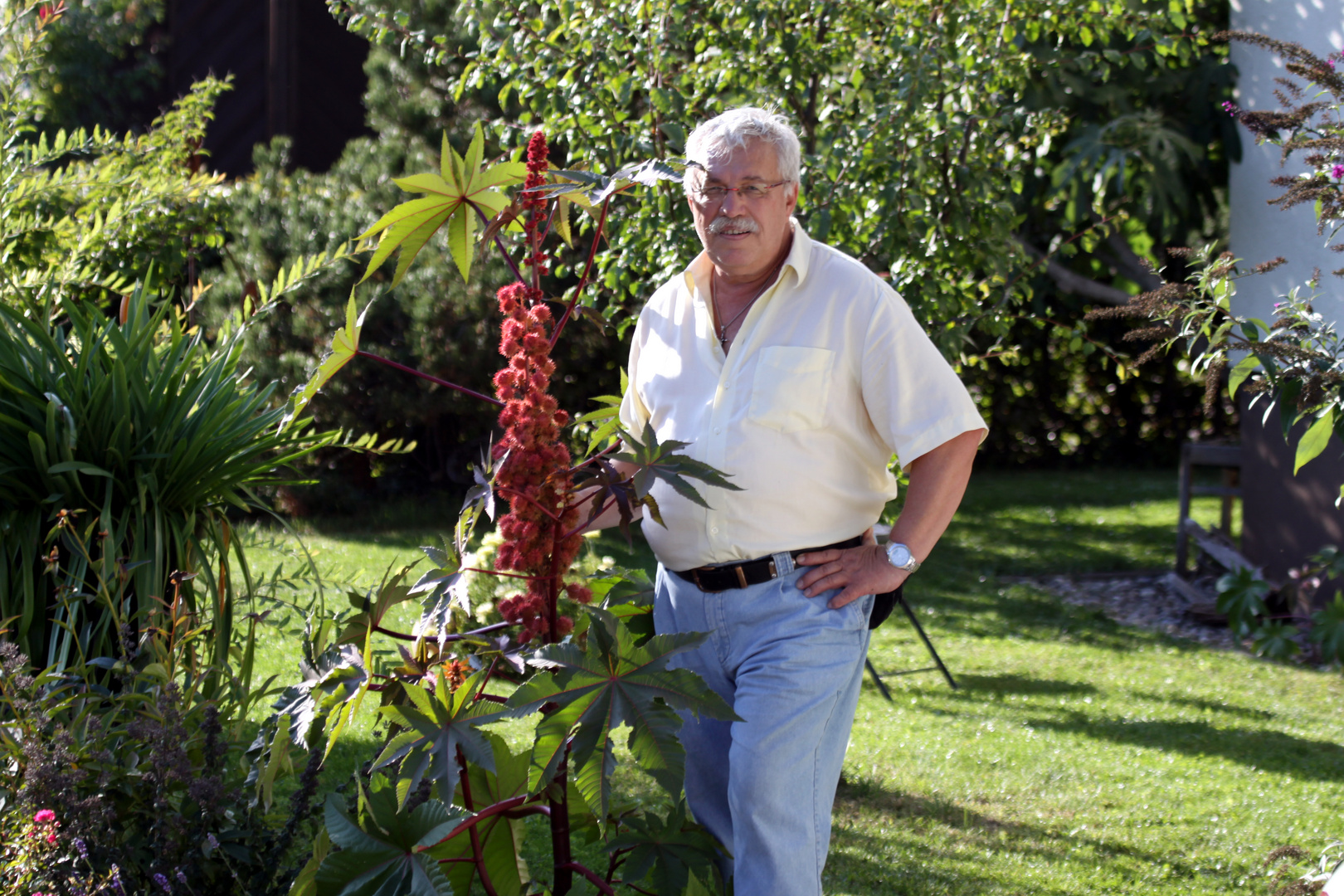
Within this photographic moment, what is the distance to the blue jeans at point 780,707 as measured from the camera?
6.59ft

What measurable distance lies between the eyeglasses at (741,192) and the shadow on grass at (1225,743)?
3.32 m

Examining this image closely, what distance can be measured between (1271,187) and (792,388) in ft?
18.7

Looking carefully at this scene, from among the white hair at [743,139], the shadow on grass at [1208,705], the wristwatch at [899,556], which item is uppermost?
the white hair at [743,139]

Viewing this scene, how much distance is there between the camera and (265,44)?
38.9ft

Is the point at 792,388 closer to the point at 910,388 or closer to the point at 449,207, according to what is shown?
the point at 910,388

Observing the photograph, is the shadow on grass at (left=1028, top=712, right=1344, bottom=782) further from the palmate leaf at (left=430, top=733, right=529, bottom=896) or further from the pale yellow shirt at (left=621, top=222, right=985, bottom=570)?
the palmate leaf at (left=430, top=733, right=529, bottom=896)

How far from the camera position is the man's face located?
6.89ft

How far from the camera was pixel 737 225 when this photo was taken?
83.8 inches

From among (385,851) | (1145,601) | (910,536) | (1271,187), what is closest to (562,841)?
(385,851)

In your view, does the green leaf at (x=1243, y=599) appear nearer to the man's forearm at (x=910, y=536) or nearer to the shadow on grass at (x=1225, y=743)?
the shadow on grass at (x=1225, y=743)

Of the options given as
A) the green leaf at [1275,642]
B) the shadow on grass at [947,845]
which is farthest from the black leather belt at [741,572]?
the green leaf at [1275,642]

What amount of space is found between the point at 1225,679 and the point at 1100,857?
259cm

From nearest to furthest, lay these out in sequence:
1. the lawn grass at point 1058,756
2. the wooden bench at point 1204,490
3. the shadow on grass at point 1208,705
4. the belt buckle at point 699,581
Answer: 1. the belt buckle at point 699,581
2. the lawn grass at point 1058,756
3. the shadow on grass at point 1208,705
4. the wooden bench at point 1204,490

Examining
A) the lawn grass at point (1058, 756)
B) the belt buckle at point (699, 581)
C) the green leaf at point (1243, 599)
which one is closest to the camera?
the belt buckle at point (699, 581)
